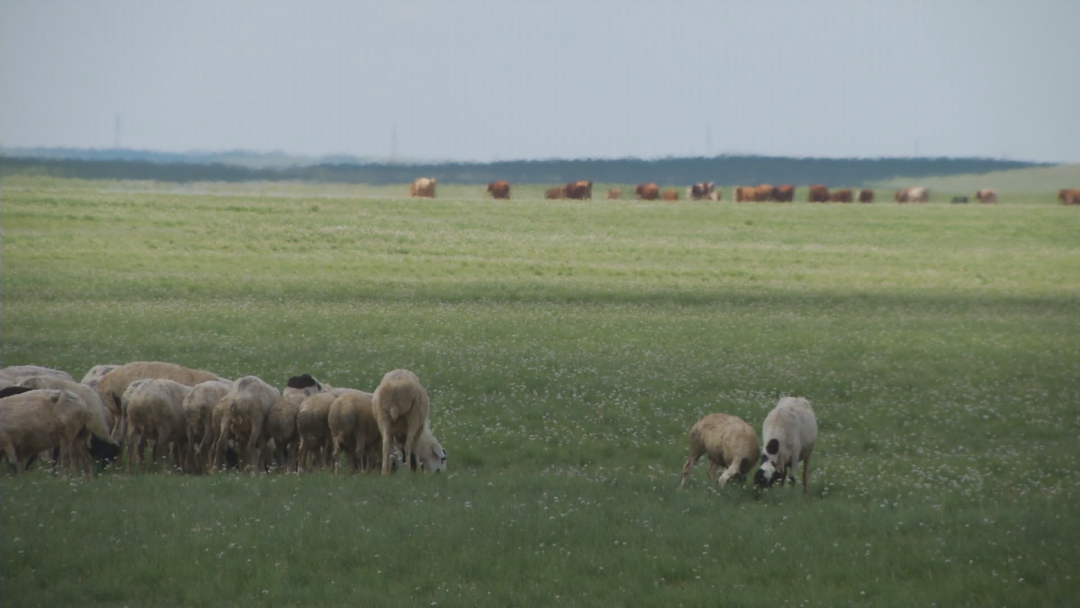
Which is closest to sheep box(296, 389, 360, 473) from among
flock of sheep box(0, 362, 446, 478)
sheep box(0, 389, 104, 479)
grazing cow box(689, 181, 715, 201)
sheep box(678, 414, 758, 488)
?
flock of sheep box(0, 362, 446, 478)

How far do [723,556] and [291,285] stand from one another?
3061 cm

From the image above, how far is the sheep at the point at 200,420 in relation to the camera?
15.9m

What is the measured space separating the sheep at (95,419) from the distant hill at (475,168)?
45.0 metres

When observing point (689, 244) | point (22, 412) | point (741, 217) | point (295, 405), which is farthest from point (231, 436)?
point (741, 217)

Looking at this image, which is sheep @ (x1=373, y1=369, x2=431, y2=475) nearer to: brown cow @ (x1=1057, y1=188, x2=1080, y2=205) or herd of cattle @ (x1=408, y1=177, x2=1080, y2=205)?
herd of cattle @ (x1=408, y1=177, x2=1080, y2=205)

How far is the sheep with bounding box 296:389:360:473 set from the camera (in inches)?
625

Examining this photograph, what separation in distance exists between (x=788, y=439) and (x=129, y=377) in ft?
34.5

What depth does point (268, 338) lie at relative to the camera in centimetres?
2775

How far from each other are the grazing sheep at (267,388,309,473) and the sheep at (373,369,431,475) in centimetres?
Answer: 140

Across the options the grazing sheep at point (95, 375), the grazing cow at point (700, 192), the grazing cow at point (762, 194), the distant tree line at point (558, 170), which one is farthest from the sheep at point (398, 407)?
the grazing cow at point (700, 192)

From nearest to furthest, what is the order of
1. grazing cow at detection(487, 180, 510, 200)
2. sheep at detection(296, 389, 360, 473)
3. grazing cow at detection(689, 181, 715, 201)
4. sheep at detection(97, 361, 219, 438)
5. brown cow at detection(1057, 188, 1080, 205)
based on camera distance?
sheep at detection(296, 389, 360, 473) → sheep at detection(97, 361, 219, 438) → brown cow at detection(1057, 188, 1080, 205) → grazing cow at detection(487, 180, 510, 200) → grazing cow at detection(689, 181, 715, 201)

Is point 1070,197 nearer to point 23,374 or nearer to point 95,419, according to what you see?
point 23,374

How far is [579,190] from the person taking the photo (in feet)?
284

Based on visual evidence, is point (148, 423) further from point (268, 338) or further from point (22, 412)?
point (268, 338)
